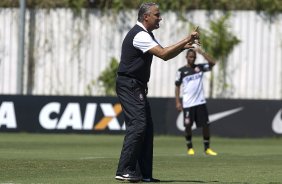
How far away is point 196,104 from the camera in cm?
2086

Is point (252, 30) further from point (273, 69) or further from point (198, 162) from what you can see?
point (198, 162)

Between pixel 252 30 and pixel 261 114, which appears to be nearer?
pixel 261 114

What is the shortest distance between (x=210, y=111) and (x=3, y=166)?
13848 millimetres

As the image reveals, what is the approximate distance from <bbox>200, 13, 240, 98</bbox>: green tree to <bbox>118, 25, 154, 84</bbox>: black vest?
Answer: 68.6ft

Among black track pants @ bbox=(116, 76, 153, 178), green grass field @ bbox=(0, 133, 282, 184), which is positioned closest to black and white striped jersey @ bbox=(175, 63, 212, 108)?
green grass field @ bbox=(0, 133, 282, 184)

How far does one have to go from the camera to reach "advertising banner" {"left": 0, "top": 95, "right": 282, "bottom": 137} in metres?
27.7

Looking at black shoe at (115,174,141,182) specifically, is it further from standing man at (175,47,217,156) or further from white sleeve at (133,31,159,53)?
standing man at (175,47,217,156)

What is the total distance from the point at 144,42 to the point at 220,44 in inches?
840

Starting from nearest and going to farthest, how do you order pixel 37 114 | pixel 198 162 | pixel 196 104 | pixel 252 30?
1. pixel 198 162
2. pixel 196 104
3. pixel 37 114
4. pixel 252 30

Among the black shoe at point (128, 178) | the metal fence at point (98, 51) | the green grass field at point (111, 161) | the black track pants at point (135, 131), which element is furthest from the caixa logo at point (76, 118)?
the black shoe at point (128, 178)

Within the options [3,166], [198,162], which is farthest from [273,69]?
[3,166]

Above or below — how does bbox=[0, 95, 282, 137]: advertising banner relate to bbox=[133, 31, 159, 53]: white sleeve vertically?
below

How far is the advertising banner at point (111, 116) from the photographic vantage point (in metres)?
27.7

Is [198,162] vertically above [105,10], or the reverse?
[105,10]
